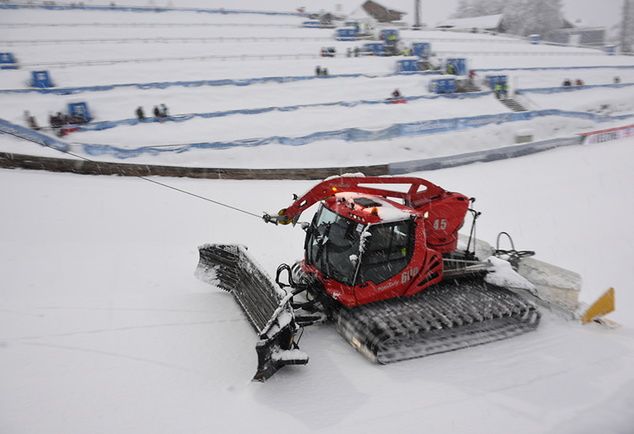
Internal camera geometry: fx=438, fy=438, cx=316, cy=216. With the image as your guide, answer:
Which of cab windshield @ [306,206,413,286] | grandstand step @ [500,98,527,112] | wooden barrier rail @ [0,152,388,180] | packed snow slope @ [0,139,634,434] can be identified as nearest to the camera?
packed snow slope @ [0,139,634,434]

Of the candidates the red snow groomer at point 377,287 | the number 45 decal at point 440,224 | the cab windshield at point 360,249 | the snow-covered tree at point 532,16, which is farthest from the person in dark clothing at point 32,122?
the snow-covered tree at point 532,16

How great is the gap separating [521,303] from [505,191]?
9.42 meters

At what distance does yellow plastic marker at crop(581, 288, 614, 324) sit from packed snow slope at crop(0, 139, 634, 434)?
24 centimetres

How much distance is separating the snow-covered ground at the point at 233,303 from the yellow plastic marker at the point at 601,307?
196 millimetres

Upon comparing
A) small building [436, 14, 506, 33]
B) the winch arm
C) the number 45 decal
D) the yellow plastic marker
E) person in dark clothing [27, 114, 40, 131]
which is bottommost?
the yellow plastic marker

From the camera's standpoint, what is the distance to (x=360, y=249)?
642 cm

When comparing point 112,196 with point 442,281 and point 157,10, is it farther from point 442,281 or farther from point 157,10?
point 157,10

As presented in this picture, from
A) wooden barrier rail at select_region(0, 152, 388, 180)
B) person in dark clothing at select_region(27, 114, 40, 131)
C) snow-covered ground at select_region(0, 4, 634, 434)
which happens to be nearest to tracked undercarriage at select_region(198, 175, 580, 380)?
snow-covered ground at select_region(0, 4, 634, 434)

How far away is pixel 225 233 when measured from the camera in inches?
448

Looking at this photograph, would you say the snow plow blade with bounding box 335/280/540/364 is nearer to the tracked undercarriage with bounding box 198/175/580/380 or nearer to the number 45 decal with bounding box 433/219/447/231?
the tracked undercarriage with bounding box 198/175/580/380

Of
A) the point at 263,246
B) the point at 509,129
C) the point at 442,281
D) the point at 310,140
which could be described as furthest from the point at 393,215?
the point at 509,129

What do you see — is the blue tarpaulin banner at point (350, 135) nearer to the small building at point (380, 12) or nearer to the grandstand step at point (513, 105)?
the grandstand step at point (513, 105)

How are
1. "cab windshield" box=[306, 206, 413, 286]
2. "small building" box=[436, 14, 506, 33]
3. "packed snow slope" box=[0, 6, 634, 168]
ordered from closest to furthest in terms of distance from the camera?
"cab windshield" box=[306, 206, 413, 286], "packed snow slope" box=[0, 6, 634, 168], "small building" box=[436, 14, 506, 33]

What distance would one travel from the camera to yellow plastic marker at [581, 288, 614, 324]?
23.8 ft
